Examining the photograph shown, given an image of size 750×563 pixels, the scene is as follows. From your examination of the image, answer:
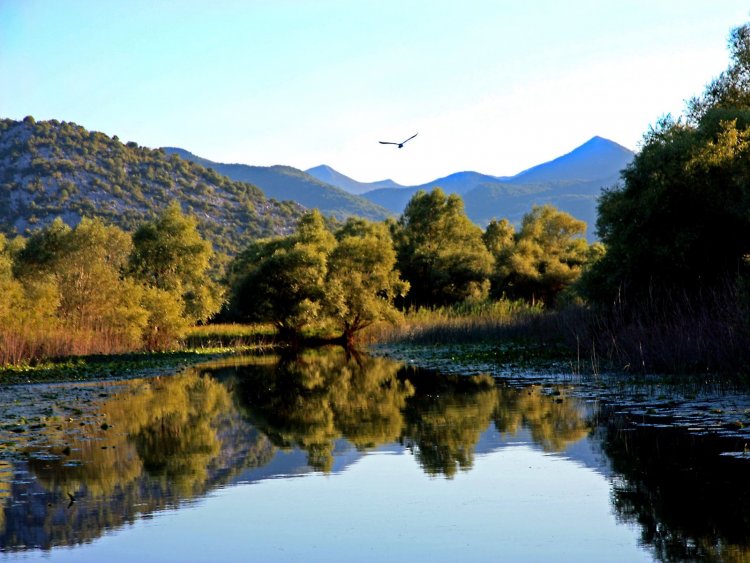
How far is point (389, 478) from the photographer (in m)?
11.3

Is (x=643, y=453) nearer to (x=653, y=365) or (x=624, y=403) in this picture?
(x=624, y=403)

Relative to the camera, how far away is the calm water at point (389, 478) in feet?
26.6

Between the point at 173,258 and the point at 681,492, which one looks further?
the point at 173,258

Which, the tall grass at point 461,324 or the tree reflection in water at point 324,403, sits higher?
the tall grass at point 461,324

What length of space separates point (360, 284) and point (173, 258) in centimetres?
1229

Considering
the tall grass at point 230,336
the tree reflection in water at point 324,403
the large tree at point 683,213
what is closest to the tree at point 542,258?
Result: the tall grass at point 230,336

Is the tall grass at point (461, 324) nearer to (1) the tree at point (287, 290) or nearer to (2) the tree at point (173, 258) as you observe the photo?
(1) the tree at point (287, 290)

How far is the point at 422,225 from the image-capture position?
7912 cm

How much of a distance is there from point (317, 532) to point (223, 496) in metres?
2.13

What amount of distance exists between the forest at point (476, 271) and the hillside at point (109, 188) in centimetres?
4647

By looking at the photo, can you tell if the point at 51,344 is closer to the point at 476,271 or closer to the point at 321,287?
the point at 321,287

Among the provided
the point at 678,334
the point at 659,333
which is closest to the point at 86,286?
the point at 659,333

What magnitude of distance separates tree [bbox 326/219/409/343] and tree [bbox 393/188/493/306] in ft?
28.2

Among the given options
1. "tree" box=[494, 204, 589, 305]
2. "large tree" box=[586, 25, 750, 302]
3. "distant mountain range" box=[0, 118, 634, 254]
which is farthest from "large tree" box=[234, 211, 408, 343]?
"distant mountain range" box=[0, 118, 634, 254]
